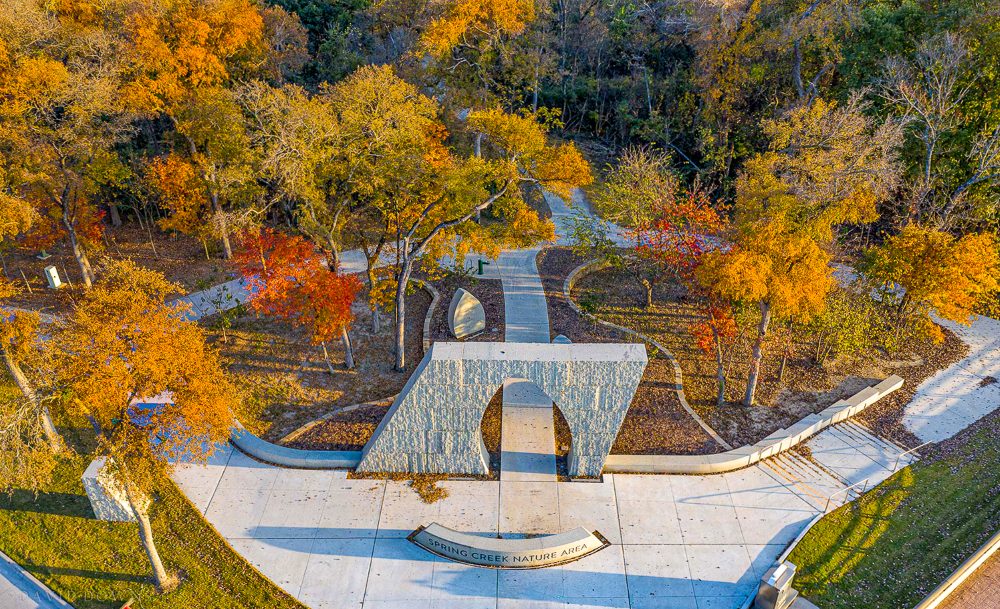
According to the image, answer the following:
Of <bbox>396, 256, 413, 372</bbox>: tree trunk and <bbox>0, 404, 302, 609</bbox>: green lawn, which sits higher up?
<bbox>396, 256, 413, 372</bbox>: tree trunk

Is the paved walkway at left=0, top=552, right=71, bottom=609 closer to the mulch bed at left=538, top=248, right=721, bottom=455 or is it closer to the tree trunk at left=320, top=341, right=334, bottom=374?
the tree trunk at left=320, top=341, right=334, bottom=374

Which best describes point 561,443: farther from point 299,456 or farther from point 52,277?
point 52,277

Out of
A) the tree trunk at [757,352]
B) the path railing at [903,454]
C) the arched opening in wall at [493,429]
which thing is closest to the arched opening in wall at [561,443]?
the arched opening in wall at [493,429]

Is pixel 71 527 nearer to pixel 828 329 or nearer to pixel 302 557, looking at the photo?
pixel 302 557


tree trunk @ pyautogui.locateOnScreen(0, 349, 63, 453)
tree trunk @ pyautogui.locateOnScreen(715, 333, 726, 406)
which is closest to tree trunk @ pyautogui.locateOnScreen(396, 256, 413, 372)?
tree trunk @ pyautogui.locateOnScreen(0, 349, 63, 453)

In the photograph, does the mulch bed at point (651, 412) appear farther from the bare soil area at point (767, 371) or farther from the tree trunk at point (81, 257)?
the tree trunk at point (81, 257)

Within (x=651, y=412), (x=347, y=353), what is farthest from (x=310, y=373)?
(x=651, y=412)
